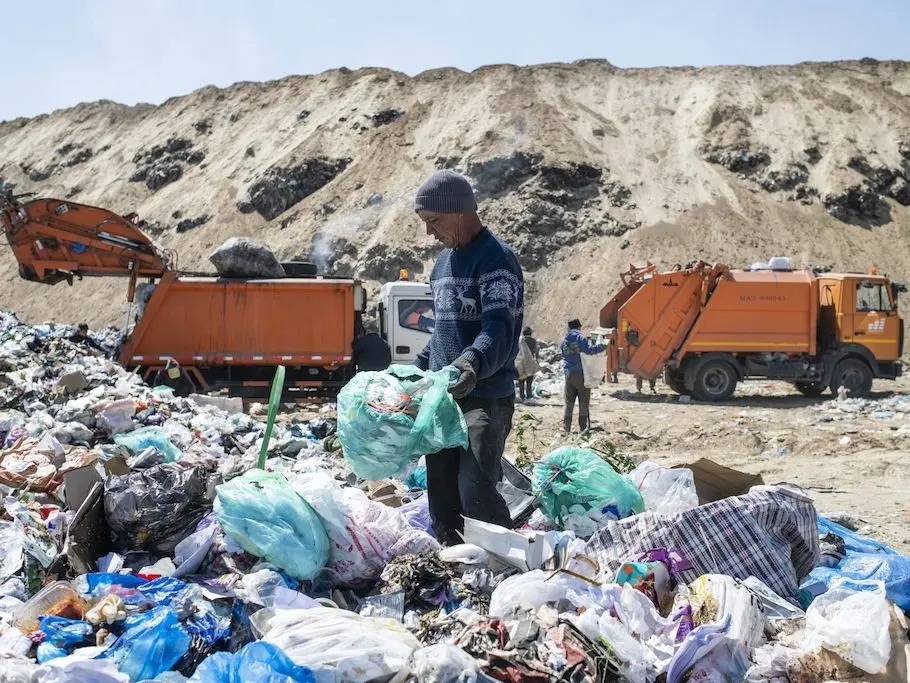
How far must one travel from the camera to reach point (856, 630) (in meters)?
2.53

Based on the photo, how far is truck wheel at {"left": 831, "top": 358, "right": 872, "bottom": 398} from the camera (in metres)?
13.5

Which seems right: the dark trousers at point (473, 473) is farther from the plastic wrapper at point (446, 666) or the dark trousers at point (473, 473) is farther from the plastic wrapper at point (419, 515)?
the plastic wrapper at point (446, 666)

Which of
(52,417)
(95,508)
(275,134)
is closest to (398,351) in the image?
(52,417)

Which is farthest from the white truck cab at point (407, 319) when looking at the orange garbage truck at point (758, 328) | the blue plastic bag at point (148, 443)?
the blue plastic bag at point (148, 443)

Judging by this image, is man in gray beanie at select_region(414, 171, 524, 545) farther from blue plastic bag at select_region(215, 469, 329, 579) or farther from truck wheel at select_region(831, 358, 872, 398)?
truck wheel at select_region(831, 358, 872, 398)

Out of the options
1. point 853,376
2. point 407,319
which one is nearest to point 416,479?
point 407,319

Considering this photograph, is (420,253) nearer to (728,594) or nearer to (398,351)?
(398,351)

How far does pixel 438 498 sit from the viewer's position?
345cm

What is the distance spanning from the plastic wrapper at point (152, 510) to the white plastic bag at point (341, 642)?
100 centimetres

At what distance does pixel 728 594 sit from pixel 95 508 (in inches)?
101

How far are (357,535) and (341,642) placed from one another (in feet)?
2.73

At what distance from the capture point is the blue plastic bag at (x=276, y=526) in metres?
3.17

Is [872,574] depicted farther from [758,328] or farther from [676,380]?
[676,380]

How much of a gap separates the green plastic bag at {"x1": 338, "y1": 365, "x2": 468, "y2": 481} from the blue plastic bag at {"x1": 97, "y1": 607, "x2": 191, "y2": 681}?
35.3 inches
